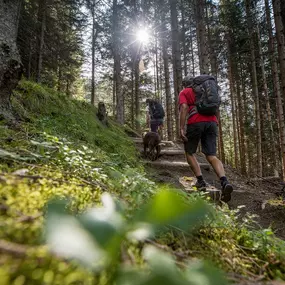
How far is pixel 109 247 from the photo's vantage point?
410mm

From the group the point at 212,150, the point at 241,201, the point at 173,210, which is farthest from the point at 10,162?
the point at 241,201

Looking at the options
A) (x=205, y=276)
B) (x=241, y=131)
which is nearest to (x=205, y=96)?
(x=205, y=276)

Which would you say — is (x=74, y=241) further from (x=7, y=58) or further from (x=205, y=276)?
(x=7, y=58)

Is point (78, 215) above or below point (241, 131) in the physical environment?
below

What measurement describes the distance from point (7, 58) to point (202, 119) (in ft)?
10.5

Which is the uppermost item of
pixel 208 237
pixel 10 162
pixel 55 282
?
pixel 10 162

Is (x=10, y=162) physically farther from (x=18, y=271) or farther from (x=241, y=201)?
(x=241, y=201)

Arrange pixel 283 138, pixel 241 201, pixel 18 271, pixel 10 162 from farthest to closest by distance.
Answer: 1. pixel 283 138
2. pixel 241 201
3. pixel 10 162
4. pixel 18 271

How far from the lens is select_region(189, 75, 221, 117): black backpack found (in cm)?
402

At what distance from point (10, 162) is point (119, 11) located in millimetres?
19533

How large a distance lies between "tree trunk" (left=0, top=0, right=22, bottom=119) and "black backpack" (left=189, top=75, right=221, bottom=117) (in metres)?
2.95

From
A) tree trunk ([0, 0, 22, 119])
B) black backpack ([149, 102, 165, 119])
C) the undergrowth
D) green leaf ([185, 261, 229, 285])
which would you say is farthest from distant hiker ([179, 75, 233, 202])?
black backpack ([149, 102, 165, 119])

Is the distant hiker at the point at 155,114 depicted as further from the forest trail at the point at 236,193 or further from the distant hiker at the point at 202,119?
the distant hiker at the point at 202,119

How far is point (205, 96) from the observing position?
13.3 feet
